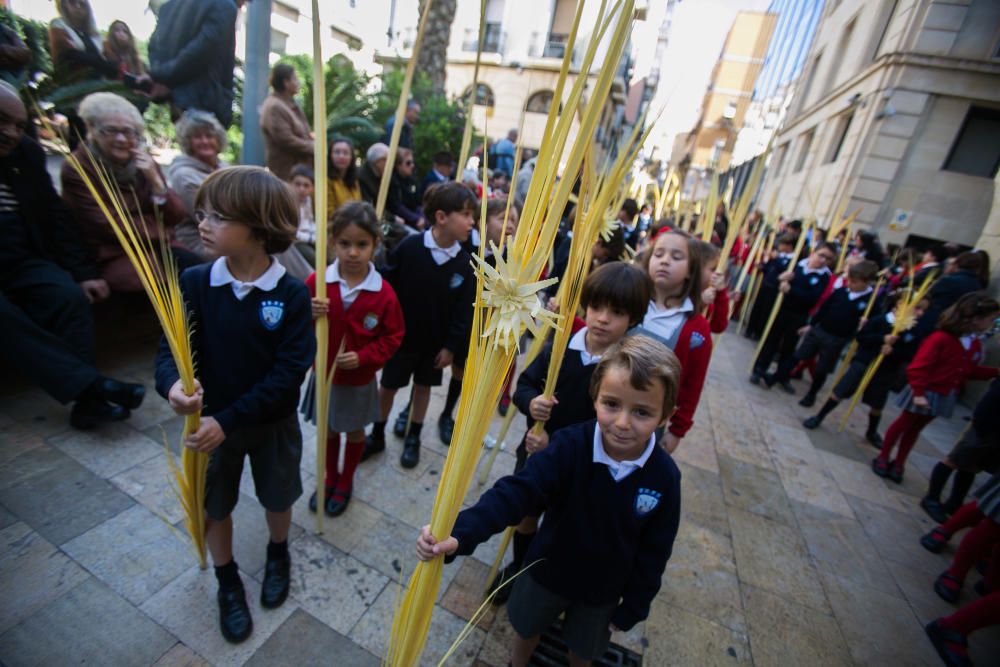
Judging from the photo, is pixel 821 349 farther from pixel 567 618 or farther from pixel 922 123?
pixel 922 123

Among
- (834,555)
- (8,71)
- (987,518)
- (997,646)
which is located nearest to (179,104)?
(8,71)

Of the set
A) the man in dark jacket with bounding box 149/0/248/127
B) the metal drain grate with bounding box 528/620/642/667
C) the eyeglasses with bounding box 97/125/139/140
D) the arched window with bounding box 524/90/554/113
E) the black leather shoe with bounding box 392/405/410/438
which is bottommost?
the metal drain grate with bounding box 528/620/642/667

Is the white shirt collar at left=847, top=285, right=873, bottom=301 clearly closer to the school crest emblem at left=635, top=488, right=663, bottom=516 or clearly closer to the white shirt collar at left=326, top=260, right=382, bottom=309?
the school crest emblem at left=635, top=488, right=663, bottom=516

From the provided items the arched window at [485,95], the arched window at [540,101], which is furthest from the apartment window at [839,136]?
the arched window at [540,101]

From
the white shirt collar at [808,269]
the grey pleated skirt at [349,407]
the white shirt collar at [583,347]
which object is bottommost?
the grey pleated skirt at [349,407]

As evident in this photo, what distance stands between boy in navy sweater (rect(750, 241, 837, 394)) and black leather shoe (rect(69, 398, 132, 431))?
688cm

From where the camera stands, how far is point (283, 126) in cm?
421

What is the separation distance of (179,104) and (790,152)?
1875cm

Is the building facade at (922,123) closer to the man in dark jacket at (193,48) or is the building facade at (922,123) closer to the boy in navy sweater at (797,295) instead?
the boy in navy sweater at (797,295)

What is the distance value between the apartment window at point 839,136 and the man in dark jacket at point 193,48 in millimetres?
13973

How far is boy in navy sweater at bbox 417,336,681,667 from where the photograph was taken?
1.44 meters

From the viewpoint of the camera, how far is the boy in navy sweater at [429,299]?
2.82m

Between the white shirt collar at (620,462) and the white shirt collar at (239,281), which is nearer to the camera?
the white shirt collar at (620,462)

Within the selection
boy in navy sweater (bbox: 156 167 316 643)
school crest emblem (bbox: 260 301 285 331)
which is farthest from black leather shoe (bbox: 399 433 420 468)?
school crest emblem (bbox: 260 301 285 331)
